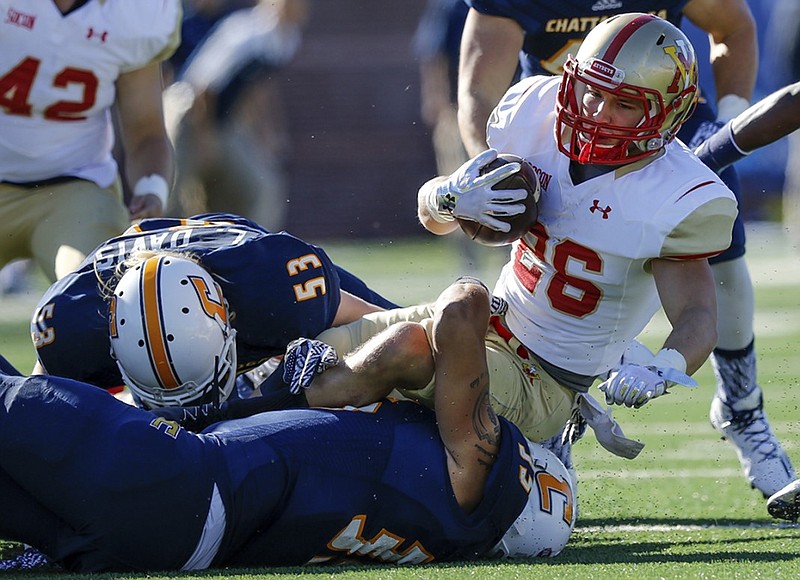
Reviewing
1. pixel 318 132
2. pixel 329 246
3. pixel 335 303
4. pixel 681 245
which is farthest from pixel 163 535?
pixel 318 132

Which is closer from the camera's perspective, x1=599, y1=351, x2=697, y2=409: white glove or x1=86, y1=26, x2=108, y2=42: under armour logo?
x1=599, y1=351, x2=697, y2=409: white glove

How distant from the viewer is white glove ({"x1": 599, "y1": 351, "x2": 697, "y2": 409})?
8.92 feet

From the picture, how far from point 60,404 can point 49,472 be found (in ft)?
0.42

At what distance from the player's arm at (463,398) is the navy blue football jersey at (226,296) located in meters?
0.60

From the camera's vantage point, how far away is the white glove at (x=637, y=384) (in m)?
2.72

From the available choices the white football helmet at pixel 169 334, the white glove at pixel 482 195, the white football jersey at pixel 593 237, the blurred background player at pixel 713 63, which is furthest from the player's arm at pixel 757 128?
the white football helmet at pixel 169 334

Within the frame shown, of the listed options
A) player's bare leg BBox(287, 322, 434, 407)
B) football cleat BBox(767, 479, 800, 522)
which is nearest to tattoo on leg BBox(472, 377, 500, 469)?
player's bare leg BBox(287, 322, 434, 407)

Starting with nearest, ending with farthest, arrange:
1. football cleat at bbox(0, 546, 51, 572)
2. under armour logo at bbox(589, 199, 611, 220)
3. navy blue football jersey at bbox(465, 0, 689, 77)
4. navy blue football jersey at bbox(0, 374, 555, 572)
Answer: navy blue football jersey at bbox(0, 374, 555, 572) → football cleat at bbox(0, 546, 51, 572) → under armour logo at bbox(589, 199, 611, 220) → navy blue football jersey at bbox(465, 0, 689, 77)

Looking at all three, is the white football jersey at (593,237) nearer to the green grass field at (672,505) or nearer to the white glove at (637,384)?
the white glove at (637,384)

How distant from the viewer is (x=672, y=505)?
3789mm

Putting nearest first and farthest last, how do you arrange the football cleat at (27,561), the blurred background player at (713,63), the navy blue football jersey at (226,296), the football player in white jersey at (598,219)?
the football cleat at (27,561) → the football player in white jersey at (598,219) → the navy blue football jersey at (226,296) → the blurred background player at (713,63)

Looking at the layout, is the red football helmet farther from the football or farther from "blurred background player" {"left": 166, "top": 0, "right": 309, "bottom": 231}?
"blurred background player" {"left": 166, "top": 0, "right": 309, "bottom": 231}

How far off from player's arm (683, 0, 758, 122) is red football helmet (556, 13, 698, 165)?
4.20ft

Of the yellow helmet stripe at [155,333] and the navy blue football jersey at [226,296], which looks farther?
the navy blue football jersey at [226,296]
